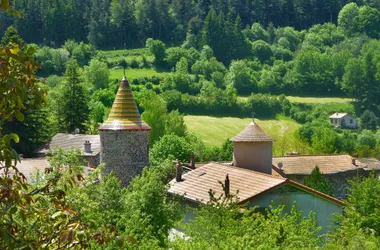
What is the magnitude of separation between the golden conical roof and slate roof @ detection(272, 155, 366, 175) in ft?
45.4

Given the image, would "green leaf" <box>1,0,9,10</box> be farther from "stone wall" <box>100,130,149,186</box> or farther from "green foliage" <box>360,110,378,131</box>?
"green foliage" <box>360,110,378,131</box>

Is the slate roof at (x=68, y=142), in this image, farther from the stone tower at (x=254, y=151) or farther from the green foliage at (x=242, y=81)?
the green foliage at (x=242, y=81)

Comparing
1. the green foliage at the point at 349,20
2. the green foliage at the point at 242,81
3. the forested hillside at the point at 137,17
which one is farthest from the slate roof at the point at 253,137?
the green foliage at the point at 349,20

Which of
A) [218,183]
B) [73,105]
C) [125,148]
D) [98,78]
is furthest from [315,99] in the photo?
[218,183]

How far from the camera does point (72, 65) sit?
71.8 meters

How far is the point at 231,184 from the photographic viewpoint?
33844 millimetres

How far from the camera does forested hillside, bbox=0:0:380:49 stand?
487ft

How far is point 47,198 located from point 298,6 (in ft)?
586

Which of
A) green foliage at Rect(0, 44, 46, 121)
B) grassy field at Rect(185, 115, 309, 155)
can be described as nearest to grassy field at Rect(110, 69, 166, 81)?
grassy field at Rect(185, 115, 309, 155)

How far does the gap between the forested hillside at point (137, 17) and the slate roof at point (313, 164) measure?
87.8m

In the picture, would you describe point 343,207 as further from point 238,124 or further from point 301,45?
point 301,45

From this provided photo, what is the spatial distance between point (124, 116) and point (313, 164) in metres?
17.2

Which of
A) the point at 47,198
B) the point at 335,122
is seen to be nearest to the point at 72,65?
the point at 335,122

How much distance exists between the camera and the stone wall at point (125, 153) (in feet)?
128
